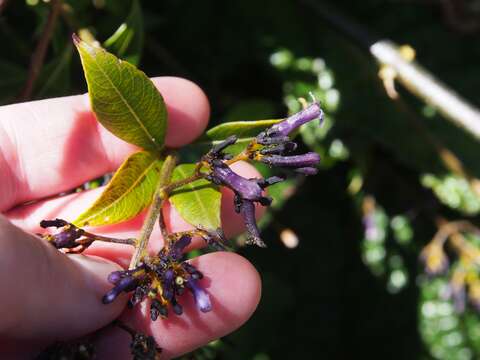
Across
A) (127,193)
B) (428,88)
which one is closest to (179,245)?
(127,193)

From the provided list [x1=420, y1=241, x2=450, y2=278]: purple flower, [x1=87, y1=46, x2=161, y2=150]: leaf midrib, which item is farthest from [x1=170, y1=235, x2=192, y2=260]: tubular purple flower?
[x1=420, y1=241, x2=450, y2=278]: purple flower

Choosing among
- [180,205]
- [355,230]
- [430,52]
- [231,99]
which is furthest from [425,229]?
[180,205]

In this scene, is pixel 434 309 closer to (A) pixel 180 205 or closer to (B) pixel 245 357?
(B) pixel 245 357

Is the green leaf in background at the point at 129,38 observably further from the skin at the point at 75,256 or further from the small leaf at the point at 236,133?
the small leaf at the point at 236,133

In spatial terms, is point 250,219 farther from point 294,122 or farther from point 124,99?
point 124,99

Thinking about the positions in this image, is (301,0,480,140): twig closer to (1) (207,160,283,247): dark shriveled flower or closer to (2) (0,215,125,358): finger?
(1) (207,160,283,247): dark shriveled flower

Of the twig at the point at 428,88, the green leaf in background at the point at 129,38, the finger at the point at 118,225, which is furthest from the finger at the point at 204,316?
the twig at the point at 428,88
